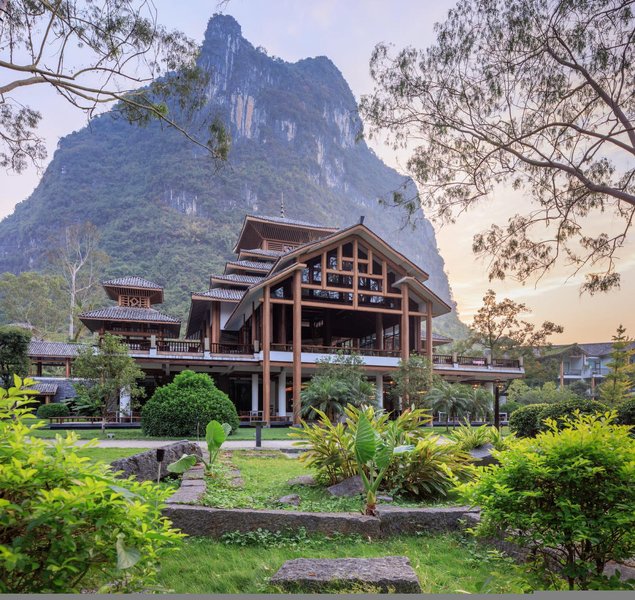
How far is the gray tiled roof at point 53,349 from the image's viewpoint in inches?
968

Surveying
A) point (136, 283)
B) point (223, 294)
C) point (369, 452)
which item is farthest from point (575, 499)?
point (136, 283)

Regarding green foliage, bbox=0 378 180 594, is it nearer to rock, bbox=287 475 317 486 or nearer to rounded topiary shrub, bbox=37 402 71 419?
rock, bbox=287 475 317 486

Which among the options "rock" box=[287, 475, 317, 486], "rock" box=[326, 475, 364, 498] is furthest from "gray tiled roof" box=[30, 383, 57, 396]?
"rock" box=[326, 475, 364, 498]

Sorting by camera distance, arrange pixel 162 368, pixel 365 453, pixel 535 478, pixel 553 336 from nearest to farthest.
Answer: pixel 535 478 → pixel 365 453 → pixel 553 336 → pixel 162 368

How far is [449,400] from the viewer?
64.5 ft

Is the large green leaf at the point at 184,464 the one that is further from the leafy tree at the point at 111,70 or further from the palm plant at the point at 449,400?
the palm plant at the point at 449,400

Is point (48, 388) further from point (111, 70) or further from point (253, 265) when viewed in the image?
point (111, 70)

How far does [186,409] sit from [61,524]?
1222cm

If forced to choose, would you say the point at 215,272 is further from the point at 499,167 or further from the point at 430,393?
the point at 499,167

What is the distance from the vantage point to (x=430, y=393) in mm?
20047

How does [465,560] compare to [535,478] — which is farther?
[465,560]

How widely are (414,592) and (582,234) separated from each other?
5844mm

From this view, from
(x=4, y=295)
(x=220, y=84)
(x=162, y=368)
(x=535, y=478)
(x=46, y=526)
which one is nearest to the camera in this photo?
(x=46, y=526)

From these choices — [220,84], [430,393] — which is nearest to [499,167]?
[220,84]
